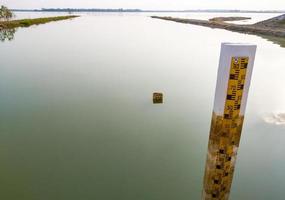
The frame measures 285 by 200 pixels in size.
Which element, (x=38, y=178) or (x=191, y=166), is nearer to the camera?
(x=38, y=178)

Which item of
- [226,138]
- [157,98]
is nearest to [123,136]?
[157,98]

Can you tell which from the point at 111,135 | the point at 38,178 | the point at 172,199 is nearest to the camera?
the point at 172,199

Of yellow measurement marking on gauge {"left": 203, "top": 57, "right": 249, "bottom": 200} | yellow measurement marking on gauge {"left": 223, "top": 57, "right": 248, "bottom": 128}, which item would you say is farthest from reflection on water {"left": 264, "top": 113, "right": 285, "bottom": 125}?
yellow measurement marking on gauge {"left": 223, "top": 57, "right": 248, "bottom": 128}

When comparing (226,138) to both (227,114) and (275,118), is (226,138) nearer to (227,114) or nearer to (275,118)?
(227,114)

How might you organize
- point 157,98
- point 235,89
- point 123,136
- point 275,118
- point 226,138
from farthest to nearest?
1. point 157,98
2. point 275,118
3. point 123,136
4. point 226,138
5. point 235,89

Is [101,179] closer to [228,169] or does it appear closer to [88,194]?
[88,194]

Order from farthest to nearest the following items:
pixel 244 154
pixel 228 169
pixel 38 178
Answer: pixel 244 154, pixel 38 178, pixel 228 169

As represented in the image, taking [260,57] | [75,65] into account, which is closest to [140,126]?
[75,65]

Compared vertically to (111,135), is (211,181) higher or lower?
higher
